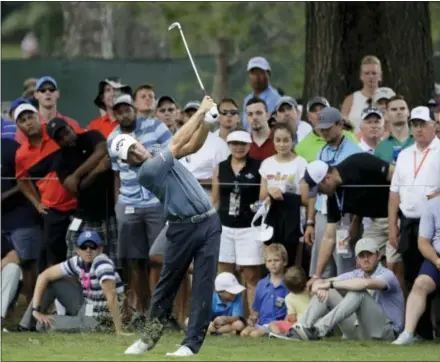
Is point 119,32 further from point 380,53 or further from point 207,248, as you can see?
point 207,248

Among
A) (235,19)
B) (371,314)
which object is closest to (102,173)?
(371,314)

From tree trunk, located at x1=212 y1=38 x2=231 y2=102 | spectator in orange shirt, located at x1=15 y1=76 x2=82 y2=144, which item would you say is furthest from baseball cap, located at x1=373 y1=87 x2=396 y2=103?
tree trunk, located at x1=212 y1=38 x2=231 y2=102

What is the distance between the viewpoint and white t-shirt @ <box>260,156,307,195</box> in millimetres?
15766

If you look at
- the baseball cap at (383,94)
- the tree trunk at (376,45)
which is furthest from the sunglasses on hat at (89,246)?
the tree trunk at (376,45)

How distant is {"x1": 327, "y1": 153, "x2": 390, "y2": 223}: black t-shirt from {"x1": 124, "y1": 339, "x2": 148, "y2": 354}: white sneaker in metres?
2.88

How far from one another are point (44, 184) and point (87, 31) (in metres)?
25.8

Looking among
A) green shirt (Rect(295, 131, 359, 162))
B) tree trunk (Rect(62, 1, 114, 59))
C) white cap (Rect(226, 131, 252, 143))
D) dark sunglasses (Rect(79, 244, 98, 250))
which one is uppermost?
tree trunk (Rect(62, 1, 114, 59))

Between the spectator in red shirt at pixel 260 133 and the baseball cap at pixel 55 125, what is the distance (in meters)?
1.86

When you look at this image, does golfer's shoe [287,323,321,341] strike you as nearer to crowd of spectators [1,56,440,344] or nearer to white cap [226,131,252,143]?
crowd of spectators [1,56,440,344]

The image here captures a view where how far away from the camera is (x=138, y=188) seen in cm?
1622

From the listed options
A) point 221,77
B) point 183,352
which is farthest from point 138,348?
point 221,77

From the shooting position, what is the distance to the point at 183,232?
13.2 metres

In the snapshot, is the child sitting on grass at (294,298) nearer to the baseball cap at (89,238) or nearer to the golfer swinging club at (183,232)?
the baseball cap at (89,238)

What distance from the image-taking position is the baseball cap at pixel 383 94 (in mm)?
17656
